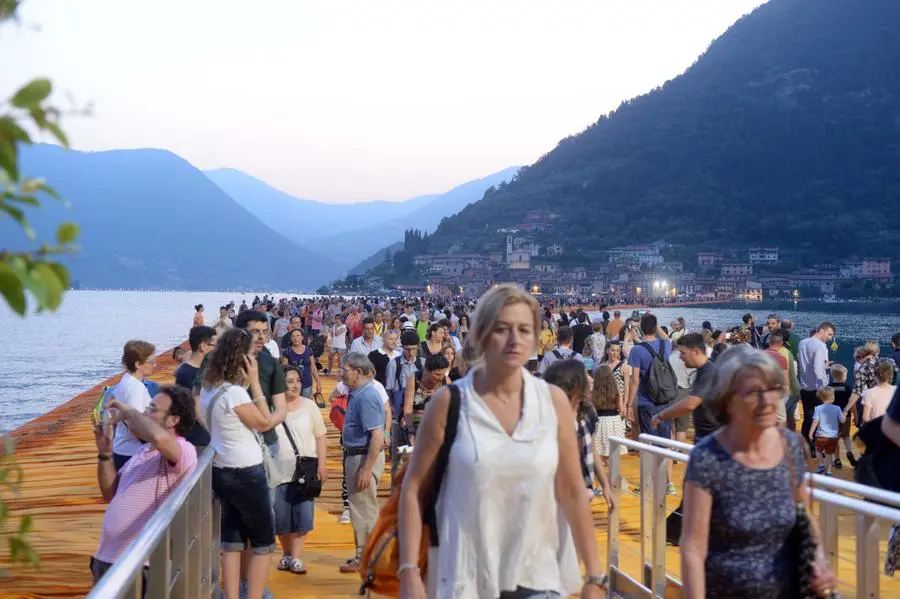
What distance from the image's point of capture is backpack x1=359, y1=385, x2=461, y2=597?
109 inches

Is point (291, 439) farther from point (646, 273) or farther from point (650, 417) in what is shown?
point (646, 273)

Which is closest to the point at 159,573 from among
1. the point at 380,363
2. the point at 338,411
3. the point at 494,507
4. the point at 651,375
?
the point at 494,507

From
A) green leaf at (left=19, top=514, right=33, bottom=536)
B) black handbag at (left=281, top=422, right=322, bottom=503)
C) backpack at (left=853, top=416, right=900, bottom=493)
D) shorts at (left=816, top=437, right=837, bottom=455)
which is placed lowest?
shorts at (left=816, top=437, right=837, bottom=455)

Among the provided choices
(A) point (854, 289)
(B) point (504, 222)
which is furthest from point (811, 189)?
(B) point (504, 222)

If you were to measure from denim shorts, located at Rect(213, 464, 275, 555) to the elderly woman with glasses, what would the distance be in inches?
113

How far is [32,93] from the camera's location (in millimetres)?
868

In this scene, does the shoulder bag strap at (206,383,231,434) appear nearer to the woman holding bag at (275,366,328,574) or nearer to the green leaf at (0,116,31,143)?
the woman holding bag at (275,366,328,574)

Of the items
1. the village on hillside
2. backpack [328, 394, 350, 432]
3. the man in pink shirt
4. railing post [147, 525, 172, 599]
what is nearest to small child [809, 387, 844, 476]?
backpack [328, 394, 350, 432]

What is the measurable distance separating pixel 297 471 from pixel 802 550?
405 cm

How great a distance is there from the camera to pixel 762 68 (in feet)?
626

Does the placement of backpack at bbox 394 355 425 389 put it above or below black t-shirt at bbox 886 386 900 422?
below

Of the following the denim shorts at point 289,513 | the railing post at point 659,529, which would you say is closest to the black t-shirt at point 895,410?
the railing post at point 659,529

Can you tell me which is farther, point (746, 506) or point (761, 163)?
point (761, 163)

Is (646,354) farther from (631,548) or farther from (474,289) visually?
(474,289)
